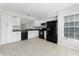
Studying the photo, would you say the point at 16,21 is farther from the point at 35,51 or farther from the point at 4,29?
the point at 35,51

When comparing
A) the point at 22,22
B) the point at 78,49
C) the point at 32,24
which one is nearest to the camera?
the point at 78,49

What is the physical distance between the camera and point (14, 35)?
5422mm

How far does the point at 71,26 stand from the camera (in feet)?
13.6

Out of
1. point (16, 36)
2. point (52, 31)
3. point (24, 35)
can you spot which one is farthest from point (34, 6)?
point (24, 35)

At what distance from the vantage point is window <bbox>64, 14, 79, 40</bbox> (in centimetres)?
387

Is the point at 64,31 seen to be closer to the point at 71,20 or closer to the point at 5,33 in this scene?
the point at 71,20

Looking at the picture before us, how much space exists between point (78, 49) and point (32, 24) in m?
4.81

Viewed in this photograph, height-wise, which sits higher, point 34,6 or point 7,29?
point 34,6

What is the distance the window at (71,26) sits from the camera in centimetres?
387

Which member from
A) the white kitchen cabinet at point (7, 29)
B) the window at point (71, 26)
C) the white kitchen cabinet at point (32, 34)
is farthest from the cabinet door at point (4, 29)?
the window at point (71, 26)

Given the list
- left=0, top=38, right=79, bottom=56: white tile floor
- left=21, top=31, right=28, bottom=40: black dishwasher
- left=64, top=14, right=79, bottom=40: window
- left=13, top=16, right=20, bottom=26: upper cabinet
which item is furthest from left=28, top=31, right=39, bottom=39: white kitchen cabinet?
left=64, top=14, right=79, bottom=40: window

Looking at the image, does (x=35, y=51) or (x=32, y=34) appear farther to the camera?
(x=32, y=34)

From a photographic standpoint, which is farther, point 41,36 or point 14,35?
point 41,36

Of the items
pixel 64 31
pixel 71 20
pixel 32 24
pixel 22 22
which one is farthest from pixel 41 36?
pixel 71 20
